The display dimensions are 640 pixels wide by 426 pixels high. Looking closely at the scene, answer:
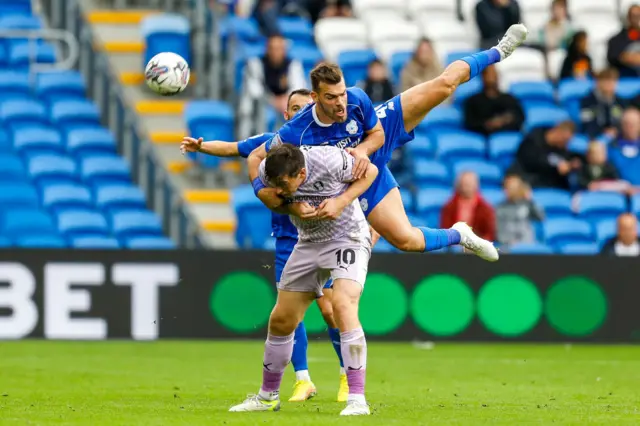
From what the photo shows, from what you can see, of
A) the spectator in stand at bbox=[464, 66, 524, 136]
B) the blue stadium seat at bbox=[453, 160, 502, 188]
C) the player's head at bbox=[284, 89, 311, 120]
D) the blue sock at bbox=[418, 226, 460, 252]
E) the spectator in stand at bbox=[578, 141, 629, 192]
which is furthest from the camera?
the spectator in stand at bbox=[464, 66, 524, 136]

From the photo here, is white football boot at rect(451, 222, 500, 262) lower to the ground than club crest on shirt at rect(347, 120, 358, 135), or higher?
lower

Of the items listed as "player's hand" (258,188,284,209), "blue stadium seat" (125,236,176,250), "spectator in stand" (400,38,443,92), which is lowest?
"blue stadium seat" (125,236,176,250)

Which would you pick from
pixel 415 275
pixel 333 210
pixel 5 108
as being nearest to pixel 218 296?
pixel 415 275

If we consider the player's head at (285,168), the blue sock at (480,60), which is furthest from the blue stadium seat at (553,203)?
the player's head at (285,168)

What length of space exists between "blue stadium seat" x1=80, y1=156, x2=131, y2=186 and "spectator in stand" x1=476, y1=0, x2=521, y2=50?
18.9 ft

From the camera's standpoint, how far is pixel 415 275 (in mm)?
16969

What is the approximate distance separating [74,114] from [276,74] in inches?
109

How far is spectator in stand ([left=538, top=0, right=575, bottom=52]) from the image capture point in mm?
22050

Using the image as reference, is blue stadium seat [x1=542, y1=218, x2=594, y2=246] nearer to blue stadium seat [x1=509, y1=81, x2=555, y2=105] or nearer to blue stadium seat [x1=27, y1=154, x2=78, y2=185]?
blue stadium seat [x1=509, y1=81, x2=555, y2=105]

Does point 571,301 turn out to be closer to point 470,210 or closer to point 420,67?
point 470,210

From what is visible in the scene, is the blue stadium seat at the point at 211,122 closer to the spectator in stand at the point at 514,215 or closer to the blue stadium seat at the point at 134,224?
the blue stadium seat at the point at 134,224

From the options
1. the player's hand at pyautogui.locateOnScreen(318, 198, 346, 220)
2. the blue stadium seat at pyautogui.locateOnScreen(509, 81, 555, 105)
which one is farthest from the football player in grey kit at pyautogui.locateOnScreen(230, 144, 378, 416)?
the blue stadium seat at pyautogui.locateOnScreen(509, 81, 555, 105)

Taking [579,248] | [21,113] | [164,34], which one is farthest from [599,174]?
[21,113]

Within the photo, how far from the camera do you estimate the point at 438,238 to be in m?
10.4
